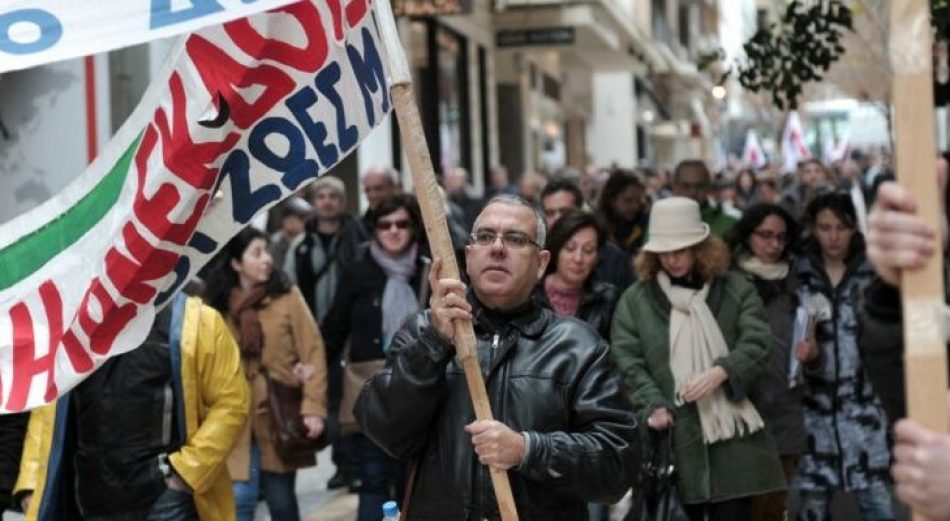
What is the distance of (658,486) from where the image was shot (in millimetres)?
7379

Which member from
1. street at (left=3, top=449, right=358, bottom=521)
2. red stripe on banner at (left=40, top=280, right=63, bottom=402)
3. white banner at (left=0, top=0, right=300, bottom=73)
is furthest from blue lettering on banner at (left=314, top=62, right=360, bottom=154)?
street at (left=3, top=449, right=358, bottom=521)

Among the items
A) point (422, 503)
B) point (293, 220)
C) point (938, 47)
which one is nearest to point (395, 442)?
point (422, 503)

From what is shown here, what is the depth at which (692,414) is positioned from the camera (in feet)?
24.7

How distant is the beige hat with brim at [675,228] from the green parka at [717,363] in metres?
0.17

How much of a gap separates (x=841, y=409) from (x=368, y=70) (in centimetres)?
396

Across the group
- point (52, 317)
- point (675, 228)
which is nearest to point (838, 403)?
point (675, 228)

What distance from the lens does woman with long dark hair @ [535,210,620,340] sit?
8.10 metres

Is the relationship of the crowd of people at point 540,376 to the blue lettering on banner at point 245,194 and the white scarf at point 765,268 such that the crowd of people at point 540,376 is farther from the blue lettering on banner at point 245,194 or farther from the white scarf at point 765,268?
the blue lettering on banner at point 245,194

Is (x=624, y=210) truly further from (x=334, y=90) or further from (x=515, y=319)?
(x=515, y=319)

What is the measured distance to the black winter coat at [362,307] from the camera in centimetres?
903

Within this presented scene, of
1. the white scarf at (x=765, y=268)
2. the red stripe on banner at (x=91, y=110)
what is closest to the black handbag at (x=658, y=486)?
the white scarf at (x=765, y=268)

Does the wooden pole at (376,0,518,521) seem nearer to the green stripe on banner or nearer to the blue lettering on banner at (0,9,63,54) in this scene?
the blue lettering on banner at (0,9,63,54)

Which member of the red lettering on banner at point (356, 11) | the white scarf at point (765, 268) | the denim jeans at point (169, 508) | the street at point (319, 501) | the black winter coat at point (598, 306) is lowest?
the street at point (319, 501)

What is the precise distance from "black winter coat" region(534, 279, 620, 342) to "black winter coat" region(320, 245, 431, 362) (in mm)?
1072
